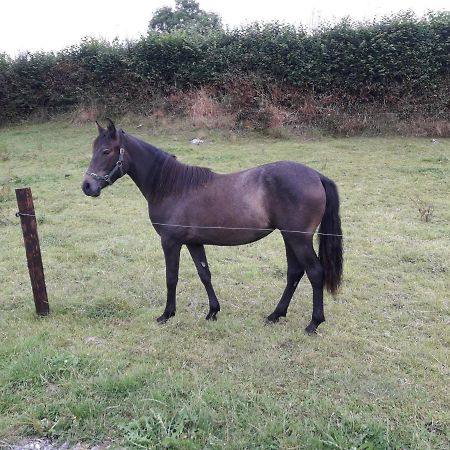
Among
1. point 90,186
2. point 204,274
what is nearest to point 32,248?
point 90,186

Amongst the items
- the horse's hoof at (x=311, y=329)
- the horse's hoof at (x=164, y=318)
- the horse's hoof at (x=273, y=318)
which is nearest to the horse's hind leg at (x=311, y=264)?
the horse's hoof at (x=311, y=329)


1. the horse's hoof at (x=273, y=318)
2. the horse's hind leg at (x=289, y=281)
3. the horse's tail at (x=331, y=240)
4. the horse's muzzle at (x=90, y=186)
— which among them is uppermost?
the horse's muzzle at (x=90, y=186)

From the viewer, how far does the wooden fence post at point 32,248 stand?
4.47 m

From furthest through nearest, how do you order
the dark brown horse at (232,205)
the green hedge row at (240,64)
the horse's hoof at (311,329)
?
the green hedge row at (240,64)
the horse's hoof at (311,329)
the dark brown horse at (232,205)

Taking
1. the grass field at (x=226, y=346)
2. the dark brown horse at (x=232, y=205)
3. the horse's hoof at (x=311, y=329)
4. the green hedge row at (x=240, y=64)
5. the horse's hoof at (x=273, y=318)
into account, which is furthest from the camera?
the green hedge row at (x=240, y=64)

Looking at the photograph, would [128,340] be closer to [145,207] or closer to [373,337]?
[373,337]

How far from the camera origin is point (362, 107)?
14469 mm

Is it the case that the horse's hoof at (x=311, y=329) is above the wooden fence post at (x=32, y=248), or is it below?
below

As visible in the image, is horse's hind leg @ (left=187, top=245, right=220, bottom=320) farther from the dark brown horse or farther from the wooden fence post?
the wooden fence post

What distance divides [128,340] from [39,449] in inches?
55.4

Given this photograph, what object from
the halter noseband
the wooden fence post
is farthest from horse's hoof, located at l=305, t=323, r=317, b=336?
the wooden fence post

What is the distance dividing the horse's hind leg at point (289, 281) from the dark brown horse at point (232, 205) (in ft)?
0.03

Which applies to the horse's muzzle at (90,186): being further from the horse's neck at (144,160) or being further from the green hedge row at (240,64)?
the green hedge row at (240,64)

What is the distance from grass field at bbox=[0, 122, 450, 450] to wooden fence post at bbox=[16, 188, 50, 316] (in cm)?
16
